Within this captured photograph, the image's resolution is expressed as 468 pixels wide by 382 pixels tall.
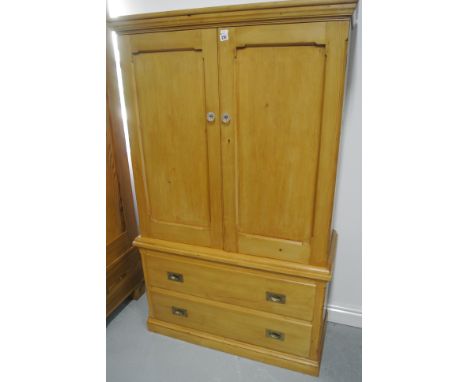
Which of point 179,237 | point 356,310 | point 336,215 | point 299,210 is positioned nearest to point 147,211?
point 179,237

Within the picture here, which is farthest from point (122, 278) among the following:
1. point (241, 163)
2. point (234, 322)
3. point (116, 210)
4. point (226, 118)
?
point (226, 118)

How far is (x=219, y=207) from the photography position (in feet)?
4.49

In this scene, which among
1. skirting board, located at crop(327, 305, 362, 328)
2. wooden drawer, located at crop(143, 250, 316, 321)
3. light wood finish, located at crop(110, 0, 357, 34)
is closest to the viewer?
light wood finish, located at crop(110, 0, 357, 34)

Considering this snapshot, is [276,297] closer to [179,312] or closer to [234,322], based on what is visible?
[234,322]

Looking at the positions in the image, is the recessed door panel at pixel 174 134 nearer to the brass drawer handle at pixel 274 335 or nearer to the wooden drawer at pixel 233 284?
the wooden drawer at pixel 233 284

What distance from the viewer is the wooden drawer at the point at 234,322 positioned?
1432 mm

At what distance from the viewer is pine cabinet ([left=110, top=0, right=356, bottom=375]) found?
1076 millimetres

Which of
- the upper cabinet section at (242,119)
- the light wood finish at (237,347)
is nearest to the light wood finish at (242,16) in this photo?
the upper cabinet section at (242,119)

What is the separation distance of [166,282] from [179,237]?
308 millimetres

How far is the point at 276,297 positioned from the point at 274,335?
9.5 inches

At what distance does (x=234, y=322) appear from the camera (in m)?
1.52

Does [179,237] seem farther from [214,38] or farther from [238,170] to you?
[214,38]

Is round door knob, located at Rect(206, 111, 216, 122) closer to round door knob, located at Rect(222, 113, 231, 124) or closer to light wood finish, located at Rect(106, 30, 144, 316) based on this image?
round door knob, located at Rect(222, 113, 231, 124)

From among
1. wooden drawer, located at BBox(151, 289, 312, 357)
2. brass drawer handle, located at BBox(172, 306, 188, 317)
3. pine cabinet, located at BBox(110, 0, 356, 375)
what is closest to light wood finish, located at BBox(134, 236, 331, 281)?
pine cabinet, located at BBox(110, 0, 356, 375)
